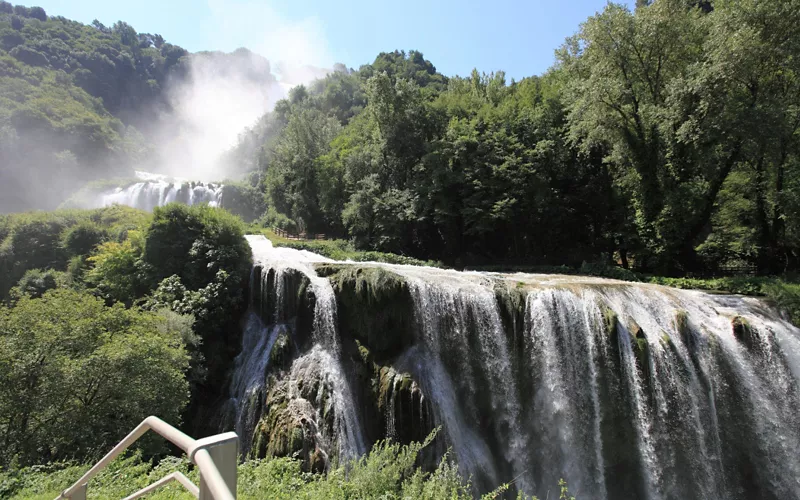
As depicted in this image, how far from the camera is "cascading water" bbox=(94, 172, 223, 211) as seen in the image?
46625 millimetres

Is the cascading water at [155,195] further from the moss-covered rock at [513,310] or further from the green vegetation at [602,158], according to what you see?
the moss-covered rock at [513,310]

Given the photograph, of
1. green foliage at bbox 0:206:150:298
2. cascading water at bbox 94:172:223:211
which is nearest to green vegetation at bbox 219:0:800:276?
green foliage at bbox 0:206:150:298

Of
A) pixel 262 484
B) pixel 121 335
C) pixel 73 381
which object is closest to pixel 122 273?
pixel 121 335

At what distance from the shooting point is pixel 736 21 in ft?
53.6

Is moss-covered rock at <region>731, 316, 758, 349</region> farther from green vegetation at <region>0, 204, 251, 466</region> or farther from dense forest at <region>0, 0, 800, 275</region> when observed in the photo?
green vegetation at <region>0, 204, 251, 466</region>

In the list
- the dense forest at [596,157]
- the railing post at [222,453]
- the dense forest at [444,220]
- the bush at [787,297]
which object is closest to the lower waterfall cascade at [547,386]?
the bush at [787,297]

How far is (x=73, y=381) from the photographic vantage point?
28.4 feet

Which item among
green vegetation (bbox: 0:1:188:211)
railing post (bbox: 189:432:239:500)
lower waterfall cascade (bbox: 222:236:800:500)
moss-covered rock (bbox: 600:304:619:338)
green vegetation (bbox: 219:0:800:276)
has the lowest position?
lower waterfall cascade (bbox: 222:236:800:500)

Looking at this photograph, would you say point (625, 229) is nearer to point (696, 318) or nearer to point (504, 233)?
point (504, 233)

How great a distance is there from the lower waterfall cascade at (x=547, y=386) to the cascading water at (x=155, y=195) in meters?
41.1

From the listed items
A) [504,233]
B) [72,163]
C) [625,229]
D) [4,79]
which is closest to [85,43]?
[4,79]

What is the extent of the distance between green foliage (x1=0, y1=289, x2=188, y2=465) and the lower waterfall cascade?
4001mm

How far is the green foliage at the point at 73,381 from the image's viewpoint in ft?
26.8

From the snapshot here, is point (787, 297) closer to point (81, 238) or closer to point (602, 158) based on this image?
point (602, 158)
